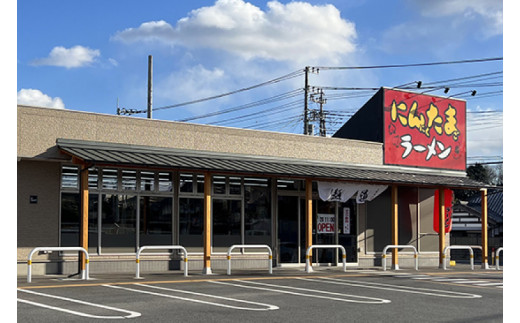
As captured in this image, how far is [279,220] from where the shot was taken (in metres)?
21.1

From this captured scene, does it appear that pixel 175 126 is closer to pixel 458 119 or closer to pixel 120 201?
pixel 120 201

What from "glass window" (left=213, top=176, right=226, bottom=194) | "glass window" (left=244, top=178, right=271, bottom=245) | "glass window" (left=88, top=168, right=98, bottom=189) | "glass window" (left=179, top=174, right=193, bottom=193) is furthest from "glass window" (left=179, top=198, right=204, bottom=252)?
"glass window" (left=88, top=168, right=98, bottom=189)

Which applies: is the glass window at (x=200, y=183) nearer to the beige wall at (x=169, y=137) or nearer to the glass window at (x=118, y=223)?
the beige wall at (x=169, y=137)

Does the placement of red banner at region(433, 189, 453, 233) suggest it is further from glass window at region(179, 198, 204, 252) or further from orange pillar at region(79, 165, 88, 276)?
orange pillar at region(79, 165, 88, 276)

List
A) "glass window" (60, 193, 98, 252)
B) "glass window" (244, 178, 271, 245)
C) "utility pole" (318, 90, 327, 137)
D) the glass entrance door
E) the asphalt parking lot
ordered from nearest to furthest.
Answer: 1. the asphalt parking lot
2. "glass window" (60, 193, 98, 252)
3. "glass window" (244, 178, 271, 245)
4. the glass entrance door
5. "utility pole" (318, 90, 327, 137)

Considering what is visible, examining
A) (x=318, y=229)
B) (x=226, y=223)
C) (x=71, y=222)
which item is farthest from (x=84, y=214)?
(x=318, y=229)

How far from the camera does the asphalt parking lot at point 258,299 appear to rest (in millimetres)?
9805

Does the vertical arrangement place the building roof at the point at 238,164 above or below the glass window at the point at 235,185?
above

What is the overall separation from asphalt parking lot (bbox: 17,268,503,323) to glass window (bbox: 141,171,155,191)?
348cm

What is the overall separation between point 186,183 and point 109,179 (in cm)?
237

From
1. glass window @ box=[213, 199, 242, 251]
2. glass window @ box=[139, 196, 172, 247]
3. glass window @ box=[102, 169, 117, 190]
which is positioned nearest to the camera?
glass window @ box=[102, 169, 117, 190]

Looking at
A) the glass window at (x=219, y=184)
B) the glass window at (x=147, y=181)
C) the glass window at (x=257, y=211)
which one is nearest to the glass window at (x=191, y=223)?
the glass window at (x=219, y=184)

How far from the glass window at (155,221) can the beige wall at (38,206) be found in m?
2.44

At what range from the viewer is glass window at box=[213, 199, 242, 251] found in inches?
781
